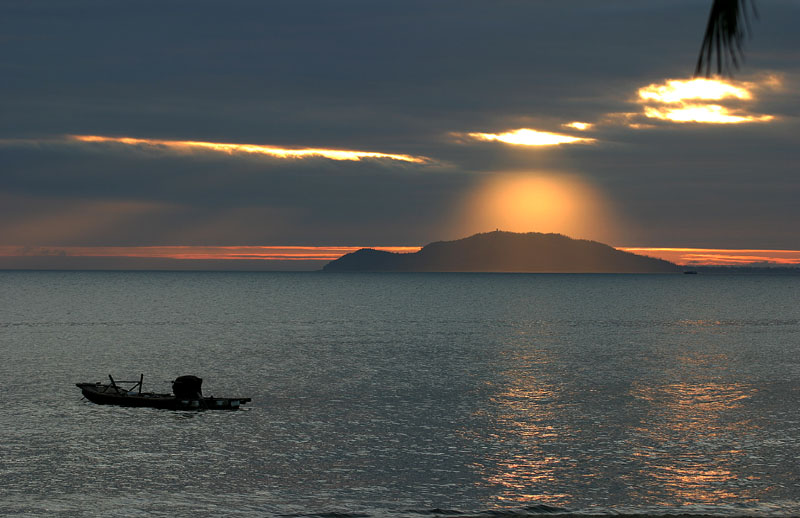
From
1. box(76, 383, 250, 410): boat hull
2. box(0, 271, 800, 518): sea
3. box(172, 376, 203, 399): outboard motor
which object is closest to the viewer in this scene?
box(0, 271, 800, 518): sea

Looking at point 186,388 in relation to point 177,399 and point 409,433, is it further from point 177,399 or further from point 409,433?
point 409,433

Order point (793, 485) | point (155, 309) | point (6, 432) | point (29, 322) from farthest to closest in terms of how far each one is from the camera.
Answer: point (155, 309) → point (29, 322) → point (6, 432) → point (793, 485)

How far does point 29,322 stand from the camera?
444 ft

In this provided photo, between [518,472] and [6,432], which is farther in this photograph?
[6,432]

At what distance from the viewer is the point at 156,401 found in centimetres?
5100

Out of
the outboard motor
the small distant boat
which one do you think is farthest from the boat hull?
the outboard motor

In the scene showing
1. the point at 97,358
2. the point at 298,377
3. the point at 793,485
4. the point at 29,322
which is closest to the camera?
the point at 793,485

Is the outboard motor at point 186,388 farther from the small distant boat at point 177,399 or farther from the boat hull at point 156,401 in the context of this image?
the boat hull at point 156,401

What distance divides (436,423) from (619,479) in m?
14.6

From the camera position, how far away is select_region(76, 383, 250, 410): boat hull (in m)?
50.0

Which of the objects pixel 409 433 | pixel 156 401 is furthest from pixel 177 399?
pixel 409 433

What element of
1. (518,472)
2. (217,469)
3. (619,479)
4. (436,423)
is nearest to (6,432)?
(217,469)

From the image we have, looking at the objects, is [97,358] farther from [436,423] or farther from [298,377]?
[436,423]

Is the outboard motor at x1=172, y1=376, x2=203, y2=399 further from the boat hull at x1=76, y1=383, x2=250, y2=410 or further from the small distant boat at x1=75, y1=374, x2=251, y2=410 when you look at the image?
the boat hull at x1=76, y1=383, x2=250, y2=410
